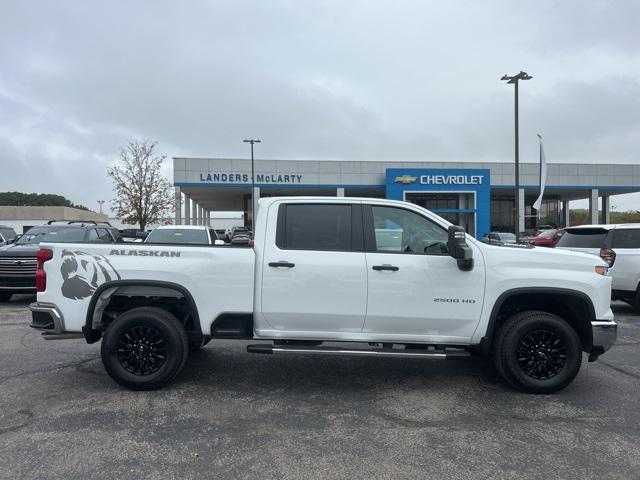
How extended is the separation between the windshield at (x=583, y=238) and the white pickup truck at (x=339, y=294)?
17.9ft

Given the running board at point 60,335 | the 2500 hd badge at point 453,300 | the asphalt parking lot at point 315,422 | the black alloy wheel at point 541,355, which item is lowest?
the asphalt parking lot at point 315,422

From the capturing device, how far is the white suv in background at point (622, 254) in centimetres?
946

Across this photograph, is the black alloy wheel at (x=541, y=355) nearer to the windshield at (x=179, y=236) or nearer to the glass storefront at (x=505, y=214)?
the windshield at (x=179, y=236)

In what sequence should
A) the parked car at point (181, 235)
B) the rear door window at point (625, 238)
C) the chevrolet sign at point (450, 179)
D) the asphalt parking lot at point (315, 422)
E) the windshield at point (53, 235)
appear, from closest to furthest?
the asphalt parking lot at point (315, 422) → the rear door window at point (625, 238) → the windshield at point (53, 235) → the parked car at point (181, 235) → the chevrolet sign at point (450, 179)

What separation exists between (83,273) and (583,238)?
30.4ft

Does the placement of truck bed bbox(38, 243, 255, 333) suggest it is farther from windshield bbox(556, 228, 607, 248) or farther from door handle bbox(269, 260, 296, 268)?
windshield bbox(556, 228, 607, 248)

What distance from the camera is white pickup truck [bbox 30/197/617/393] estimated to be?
4863 millimetres

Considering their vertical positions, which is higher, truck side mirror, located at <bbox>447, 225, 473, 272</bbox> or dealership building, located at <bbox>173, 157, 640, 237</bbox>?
dealership building, located at <bbox>173, 157, 640, 237</bbox>

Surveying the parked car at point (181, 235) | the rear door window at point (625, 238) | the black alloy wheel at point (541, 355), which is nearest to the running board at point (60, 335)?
the black alloy wheel at point (541, 355)

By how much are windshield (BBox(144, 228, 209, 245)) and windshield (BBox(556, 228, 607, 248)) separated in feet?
26.9

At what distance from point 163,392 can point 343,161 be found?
115 feet

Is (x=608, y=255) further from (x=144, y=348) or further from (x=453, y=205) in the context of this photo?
(x=453, y=205)

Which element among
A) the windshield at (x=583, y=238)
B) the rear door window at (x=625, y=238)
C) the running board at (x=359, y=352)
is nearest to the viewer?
the running board at (x=359, y=352)

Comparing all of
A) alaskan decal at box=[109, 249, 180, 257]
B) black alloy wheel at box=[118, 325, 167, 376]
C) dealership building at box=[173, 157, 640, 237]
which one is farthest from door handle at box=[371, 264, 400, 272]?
dealership building at box=[173, 157, 640, 237]
